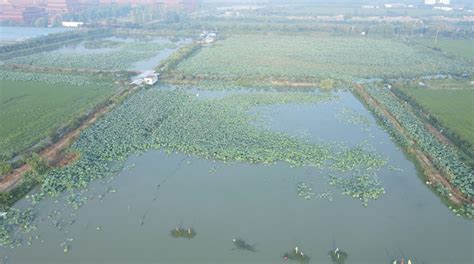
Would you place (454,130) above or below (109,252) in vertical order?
above

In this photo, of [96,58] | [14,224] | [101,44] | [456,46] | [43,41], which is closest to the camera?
[14,224]

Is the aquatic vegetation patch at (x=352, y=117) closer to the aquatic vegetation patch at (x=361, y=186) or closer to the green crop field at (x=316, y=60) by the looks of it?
the aquatic vegetation patch at (x=361, y=186)

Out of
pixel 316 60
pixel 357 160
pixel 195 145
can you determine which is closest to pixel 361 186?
pixel 357 160

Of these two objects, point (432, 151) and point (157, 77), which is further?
point (157, 77)

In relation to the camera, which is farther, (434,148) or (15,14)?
(15,14)

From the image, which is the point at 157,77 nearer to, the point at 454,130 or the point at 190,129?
the point at 190,129

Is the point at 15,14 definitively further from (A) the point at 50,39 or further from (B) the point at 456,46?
(B) the point at 456,46

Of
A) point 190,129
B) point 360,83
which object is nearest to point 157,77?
point 190,129

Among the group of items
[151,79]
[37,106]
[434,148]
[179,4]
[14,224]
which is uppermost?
[179,4]
